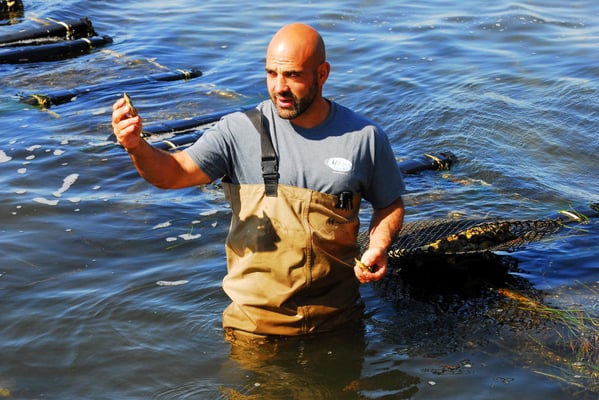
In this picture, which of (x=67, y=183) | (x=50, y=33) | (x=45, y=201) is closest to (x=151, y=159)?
Answer: (x=45, y=201)

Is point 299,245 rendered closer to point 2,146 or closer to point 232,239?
point 232,239

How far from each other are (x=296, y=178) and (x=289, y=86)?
48 centimetres

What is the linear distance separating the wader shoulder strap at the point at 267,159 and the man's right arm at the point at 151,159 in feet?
1.02

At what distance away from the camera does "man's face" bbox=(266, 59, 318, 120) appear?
14.2ft

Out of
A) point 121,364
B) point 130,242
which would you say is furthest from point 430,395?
point 130,242

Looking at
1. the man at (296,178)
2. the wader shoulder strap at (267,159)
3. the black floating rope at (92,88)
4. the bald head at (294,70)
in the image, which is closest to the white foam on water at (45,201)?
the black floating rope at (92,88)

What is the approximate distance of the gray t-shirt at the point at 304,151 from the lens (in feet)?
14.6

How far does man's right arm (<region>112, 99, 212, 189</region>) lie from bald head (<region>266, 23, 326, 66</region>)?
71 centimetres

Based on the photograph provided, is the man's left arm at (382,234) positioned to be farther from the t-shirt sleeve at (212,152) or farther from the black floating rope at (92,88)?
the black floating rope at (92,88)

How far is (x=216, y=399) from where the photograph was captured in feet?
15.6

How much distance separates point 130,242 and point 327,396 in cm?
274

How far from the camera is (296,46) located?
432cm

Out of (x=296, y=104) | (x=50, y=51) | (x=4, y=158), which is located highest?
(x=296, y=104)

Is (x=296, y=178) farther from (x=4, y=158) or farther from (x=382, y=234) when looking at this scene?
(x=4, y=158)
